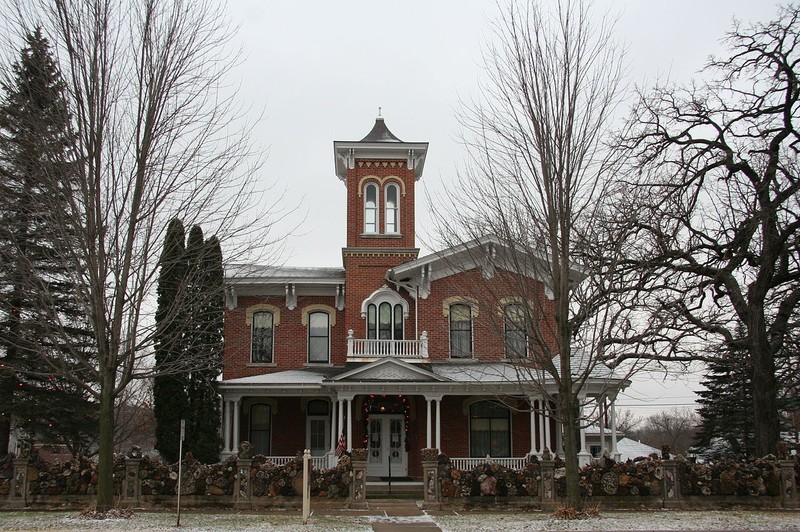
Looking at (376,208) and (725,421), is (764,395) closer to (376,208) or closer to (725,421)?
(376,208)

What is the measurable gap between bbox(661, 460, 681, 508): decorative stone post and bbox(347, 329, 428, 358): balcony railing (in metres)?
9.10

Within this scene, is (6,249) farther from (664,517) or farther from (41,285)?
(664,517)

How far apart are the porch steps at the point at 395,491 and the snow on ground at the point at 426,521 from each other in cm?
420

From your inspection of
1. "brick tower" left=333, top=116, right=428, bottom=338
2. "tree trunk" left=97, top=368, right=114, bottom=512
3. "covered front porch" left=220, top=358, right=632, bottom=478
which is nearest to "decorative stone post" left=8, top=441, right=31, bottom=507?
"tree trunk" left=97, top=368, right=114, bottom=512

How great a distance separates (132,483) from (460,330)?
12.4m

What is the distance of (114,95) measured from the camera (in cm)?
1454

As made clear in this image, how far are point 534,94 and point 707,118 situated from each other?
8.87 m

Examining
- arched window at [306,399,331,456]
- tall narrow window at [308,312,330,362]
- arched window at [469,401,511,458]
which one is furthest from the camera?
tall narrow window at [308,312,330,362]

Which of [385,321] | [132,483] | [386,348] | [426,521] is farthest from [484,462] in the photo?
[132,483]

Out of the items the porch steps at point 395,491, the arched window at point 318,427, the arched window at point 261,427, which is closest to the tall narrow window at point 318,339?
the arched window at point 318,427

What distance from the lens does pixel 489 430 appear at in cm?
2475

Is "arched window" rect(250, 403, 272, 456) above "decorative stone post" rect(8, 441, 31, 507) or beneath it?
above

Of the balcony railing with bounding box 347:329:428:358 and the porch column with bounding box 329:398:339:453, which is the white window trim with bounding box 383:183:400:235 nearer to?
the balcony railing with bounding box 347:329:428:358

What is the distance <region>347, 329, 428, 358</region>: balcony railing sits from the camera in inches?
955
